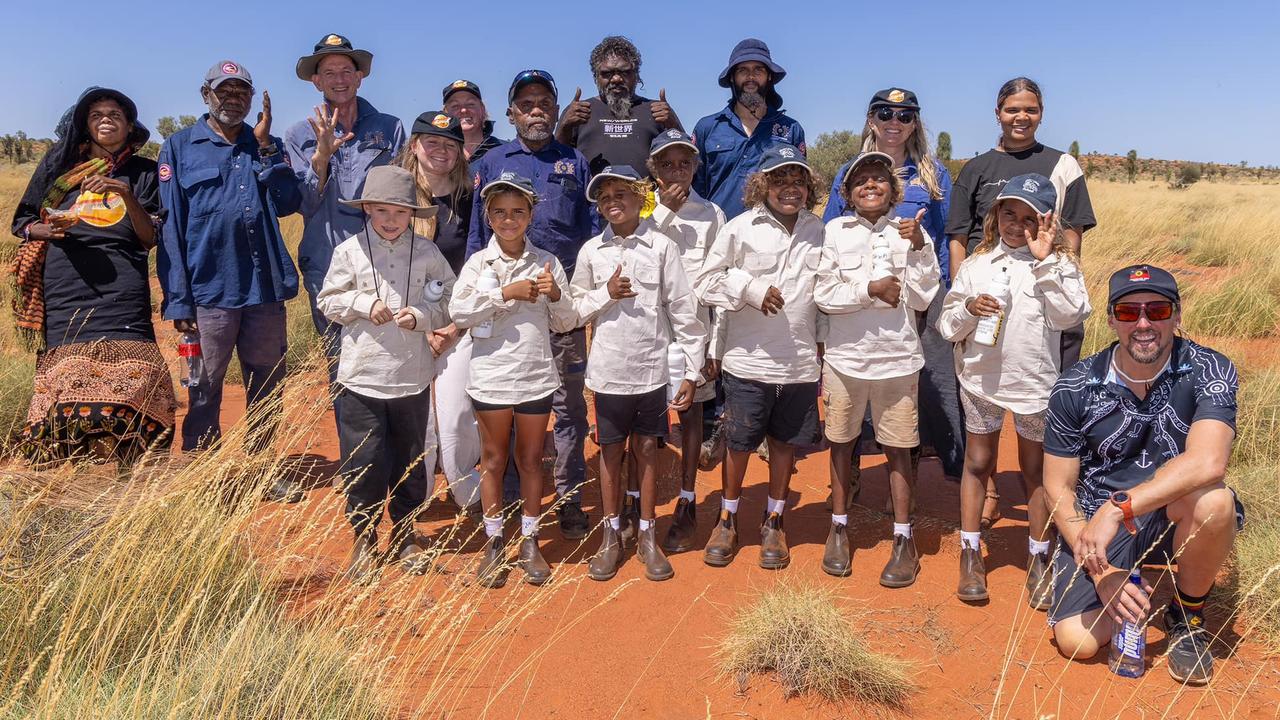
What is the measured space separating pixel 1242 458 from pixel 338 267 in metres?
5.66

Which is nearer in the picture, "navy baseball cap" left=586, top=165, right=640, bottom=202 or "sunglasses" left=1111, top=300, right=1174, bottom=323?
"sunglasses" left=1111, top=300, right=1174, bottom=323

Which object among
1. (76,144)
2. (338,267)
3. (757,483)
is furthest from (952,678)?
(76,144)

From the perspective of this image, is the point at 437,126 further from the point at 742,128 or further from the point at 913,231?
the point at 913,231

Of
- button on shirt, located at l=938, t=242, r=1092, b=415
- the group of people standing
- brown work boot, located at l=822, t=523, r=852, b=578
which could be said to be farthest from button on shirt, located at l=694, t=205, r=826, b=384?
brown work boot, located at l=822, t=523, r=852, b=578

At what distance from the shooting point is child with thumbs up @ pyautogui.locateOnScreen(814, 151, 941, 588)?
4559 millimetres

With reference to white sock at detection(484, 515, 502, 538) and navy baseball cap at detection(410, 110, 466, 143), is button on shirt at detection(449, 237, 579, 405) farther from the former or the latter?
navy baseball cap at detection(410, 110, 466, 143)

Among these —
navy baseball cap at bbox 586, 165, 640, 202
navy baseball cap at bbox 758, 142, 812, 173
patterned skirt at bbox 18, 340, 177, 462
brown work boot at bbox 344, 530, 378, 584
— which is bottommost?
brown work boot at bbox 344, 530, 378, 584

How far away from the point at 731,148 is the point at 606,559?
9.56ft

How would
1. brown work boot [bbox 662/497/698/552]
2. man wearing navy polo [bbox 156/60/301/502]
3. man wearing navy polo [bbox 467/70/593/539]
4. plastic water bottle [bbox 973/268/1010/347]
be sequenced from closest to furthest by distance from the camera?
plastic water bottle [bbox 973/268/1010/347], brown work boot [bbox 662/497/698/552], man wearing navy polo [bbox 467/70/593/539], man wearing navy polo [bbox 156/60/301/502]

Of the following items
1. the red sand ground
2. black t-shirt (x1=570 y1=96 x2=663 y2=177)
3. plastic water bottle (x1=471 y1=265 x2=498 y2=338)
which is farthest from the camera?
black t-shirt (x1=570 y1=96 x2=663 y2=177)

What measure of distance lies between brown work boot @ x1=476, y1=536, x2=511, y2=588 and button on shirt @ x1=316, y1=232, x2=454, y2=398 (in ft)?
2.91

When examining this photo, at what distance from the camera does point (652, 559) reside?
4.70 meters

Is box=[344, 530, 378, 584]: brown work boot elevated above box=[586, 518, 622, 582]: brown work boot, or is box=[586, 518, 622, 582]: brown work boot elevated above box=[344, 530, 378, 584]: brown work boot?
box=[344, 530, 378, 584]: brown work boot

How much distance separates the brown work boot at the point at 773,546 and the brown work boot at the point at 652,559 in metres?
0.50
